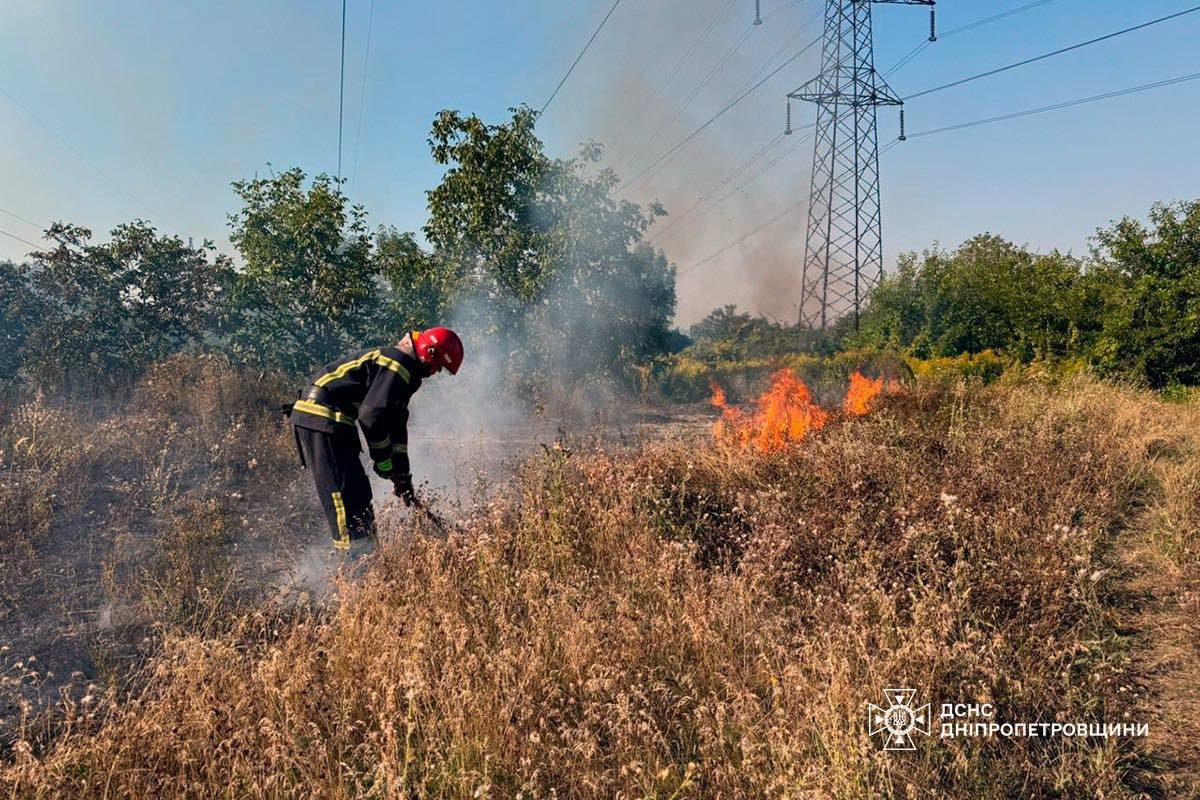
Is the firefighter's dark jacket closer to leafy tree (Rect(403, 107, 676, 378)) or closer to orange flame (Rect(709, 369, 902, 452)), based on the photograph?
orange flame (Rect(709, 369, 902, 452))

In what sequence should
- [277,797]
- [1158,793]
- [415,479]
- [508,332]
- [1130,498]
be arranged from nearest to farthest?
[277,797] → [1158,793] → [1130,498] → [415,479] → [508,332]

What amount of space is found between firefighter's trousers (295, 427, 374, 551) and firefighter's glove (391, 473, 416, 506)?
0.61 ft

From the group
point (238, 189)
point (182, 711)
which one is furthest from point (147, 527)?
point (238, 189)

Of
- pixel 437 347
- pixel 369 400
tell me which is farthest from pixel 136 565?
pixel 437 347

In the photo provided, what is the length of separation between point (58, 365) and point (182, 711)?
819cm

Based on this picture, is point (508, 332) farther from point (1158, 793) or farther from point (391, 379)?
point (1158, 793)

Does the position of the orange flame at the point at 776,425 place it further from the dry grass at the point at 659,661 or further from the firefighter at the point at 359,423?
the firefighter at the point at 359,423

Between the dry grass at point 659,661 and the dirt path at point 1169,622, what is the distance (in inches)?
2.5

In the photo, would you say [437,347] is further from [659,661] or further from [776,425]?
[776,425]

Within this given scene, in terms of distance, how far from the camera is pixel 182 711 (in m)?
2.41

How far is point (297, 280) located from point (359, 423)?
631 centimetres

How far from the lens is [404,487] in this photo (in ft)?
13.7

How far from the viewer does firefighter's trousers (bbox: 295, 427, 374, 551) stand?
4.02 metres

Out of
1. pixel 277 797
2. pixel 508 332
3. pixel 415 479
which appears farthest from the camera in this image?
pixel 508 332
